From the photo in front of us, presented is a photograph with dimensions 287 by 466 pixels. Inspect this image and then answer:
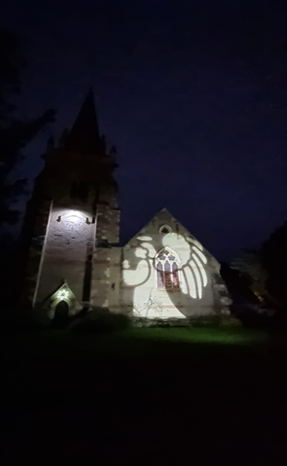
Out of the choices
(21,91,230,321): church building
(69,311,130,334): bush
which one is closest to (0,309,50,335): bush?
(21,91,230,321): church building

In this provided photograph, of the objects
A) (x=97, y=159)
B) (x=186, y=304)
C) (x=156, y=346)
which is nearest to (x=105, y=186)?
(x=97, y=159)

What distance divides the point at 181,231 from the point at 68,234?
374 inches

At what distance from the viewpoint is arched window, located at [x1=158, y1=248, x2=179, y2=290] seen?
18875mm

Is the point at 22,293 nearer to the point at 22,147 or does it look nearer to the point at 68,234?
the point at 68,234

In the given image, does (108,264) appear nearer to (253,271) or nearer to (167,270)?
(167,270)

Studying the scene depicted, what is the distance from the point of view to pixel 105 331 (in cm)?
1397

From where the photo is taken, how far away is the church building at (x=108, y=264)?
18266 millimetres

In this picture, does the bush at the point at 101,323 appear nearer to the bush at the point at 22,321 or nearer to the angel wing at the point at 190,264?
the bush at the point at 22,321

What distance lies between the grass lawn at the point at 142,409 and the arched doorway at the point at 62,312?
465 inches

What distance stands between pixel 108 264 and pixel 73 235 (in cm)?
441

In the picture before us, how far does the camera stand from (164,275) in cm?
1919

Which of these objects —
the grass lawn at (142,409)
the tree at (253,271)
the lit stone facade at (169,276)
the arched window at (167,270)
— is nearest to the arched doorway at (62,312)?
the lit stone facade at (169,276)

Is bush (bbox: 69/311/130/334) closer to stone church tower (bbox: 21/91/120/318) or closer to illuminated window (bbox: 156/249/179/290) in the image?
stone church tower (bbox: 21/91/120/318)

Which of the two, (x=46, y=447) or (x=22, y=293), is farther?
(x=22, y=293)
